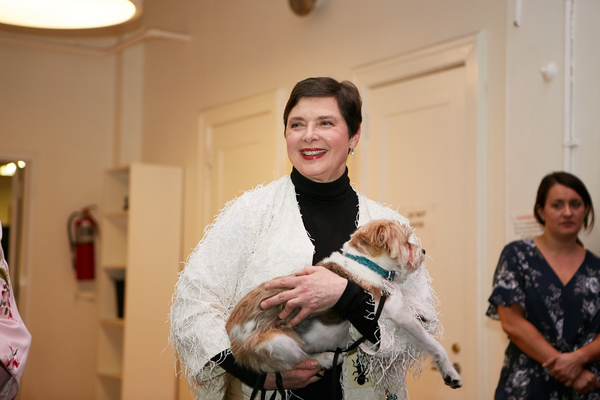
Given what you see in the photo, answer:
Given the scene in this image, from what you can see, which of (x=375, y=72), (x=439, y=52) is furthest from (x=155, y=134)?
(x=439, y=52)

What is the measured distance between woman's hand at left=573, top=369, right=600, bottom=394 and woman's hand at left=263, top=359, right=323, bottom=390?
5.46 feet

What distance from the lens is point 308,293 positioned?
5.30 ft

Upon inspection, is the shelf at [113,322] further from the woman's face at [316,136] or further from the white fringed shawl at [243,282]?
the woman's face at [316,136]

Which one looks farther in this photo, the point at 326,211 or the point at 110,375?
Result: the point at 110,375

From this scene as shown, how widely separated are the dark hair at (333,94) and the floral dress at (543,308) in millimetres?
1485

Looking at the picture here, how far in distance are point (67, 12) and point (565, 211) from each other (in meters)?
2.47

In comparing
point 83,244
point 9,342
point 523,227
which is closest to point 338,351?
point 9,342

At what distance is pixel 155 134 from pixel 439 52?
334 cm

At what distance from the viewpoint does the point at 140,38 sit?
574 cm

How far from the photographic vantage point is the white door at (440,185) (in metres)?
3.49

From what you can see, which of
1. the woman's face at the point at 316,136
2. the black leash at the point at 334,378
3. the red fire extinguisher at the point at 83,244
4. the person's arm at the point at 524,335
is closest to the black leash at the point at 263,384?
the black leash at the point at 334,378

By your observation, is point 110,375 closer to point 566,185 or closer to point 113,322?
point 113,322

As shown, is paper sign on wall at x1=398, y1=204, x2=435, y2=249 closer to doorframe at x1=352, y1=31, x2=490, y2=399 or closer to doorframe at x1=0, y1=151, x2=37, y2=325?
doorframe at x1=352, y1=31, x2=490, y2=399

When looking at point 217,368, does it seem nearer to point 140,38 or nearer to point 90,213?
point 140,38
